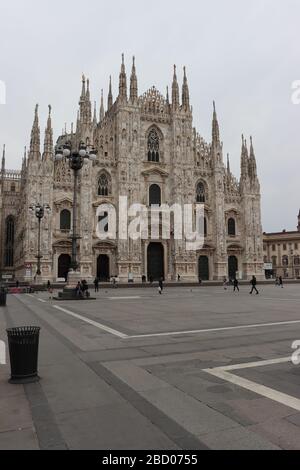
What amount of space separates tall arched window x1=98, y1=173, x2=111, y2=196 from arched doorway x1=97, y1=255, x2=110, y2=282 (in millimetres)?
7669

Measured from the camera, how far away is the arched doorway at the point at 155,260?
4622 cm

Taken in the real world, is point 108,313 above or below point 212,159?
below

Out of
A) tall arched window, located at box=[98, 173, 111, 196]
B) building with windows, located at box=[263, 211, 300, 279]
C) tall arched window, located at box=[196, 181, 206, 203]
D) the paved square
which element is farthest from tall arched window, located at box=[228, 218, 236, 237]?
the paved square

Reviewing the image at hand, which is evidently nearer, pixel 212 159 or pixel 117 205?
pixel 117 205

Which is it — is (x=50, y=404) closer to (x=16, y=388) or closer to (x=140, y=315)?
(x=16, y=388)

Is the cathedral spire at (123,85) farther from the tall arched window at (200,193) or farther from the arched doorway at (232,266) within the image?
the arched doorway at (232,266)

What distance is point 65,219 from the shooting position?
4278 centimetres

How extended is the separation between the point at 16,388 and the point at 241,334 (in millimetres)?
5685

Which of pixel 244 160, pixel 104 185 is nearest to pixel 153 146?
pixel 104 185

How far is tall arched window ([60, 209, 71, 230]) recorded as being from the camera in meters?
42.6

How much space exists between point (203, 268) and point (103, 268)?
43.4ft

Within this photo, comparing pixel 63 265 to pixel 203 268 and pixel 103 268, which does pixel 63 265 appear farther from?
pixel 203 268
